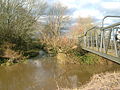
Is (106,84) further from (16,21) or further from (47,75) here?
(16,21)

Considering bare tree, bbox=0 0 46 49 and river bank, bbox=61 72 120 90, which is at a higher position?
bare tree, bbox=0 0 46 49

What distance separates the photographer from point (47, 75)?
10945 millimetres

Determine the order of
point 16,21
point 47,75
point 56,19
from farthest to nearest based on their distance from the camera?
1. point 56,19
2. point 16,21
3. point 47,75

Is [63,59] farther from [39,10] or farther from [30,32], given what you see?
[39,10]

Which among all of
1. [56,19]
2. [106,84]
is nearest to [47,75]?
[106,84]

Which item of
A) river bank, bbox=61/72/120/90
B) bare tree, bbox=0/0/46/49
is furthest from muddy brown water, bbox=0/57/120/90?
bare tree, bbox=0/0/46/49

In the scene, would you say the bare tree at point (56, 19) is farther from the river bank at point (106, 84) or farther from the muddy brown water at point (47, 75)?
the river bank at point (106, 84)

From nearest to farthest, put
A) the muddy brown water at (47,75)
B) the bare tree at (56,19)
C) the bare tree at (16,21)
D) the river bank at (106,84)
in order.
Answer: the river bank at (106,84) → the muddy brown water at (47,75) → the bare tree at (16,21) → the bare tree at (56,19)

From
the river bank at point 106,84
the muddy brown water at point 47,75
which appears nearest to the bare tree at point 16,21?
the muddy brown water at point 47,75

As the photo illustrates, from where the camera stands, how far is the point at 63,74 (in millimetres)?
11367

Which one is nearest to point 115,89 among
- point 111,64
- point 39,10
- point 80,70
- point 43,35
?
point 80,70

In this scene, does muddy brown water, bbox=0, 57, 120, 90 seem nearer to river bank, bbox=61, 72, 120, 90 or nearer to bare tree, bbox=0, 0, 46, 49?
river bank, bbox=61, 72, 120, 90

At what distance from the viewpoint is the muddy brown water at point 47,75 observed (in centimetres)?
915

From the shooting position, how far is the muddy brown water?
9148 mm
